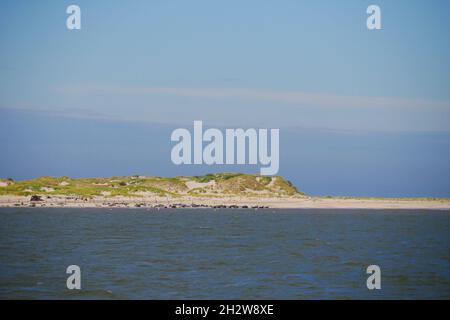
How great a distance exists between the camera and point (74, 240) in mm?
81688

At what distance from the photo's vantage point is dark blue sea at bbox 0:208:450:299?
43844mm

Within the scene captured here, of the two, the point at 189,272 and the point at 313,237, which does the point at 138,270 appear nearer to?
the point at 189,272

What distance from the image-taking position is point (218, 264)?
191ft

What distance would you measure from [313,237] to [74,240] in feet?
113

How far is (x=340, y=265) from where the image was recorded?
58.8 m

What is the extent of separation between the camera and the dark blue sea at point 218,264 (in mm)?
43844
